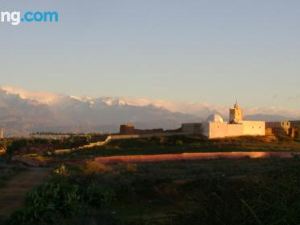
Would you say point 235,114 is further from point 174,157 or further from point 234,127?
point 174,157

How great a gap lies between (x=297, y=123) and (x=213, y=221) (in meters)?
76.6

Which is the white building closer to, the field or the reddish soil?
the reddish soil

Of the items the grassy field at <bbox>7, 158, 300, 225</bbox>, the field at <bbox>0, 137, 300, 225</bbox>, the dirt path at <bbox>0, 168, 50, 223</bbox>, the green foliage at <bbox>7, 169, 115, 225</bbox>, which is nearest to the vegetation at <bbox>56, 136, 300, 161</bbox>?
the field at <bbox>0, 137, 300, 225</bbox>

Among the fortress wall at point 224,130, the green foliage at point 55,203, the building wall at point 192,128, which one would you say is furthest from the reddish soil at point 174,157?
the green foliage at point 55,203

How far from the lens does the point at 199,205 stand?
541 cm

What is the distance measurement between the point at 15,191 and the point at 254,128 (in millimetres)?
49330

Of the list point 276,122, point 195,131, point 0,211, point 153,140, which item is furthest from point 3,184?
point 276,122

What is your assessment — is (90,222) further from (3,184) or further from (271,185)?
(3,184)

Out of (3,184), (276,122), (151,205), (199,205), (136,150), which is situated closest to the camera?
(199,205)

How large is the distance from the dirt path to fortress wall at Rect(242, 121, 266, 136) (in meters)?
39.3

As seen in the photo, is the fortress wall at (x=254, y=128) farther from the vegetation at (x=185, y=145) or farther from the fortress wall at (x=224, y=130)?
the vegetation at (x=185, y=145)

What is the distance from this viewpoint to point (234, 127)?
6906 cm

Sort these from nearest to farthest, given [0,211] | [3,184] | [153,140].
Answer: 1. [0,211]
2. [3,184]
3. [153,140]

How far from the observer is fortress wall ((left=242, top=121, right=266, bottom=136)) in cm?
7038
